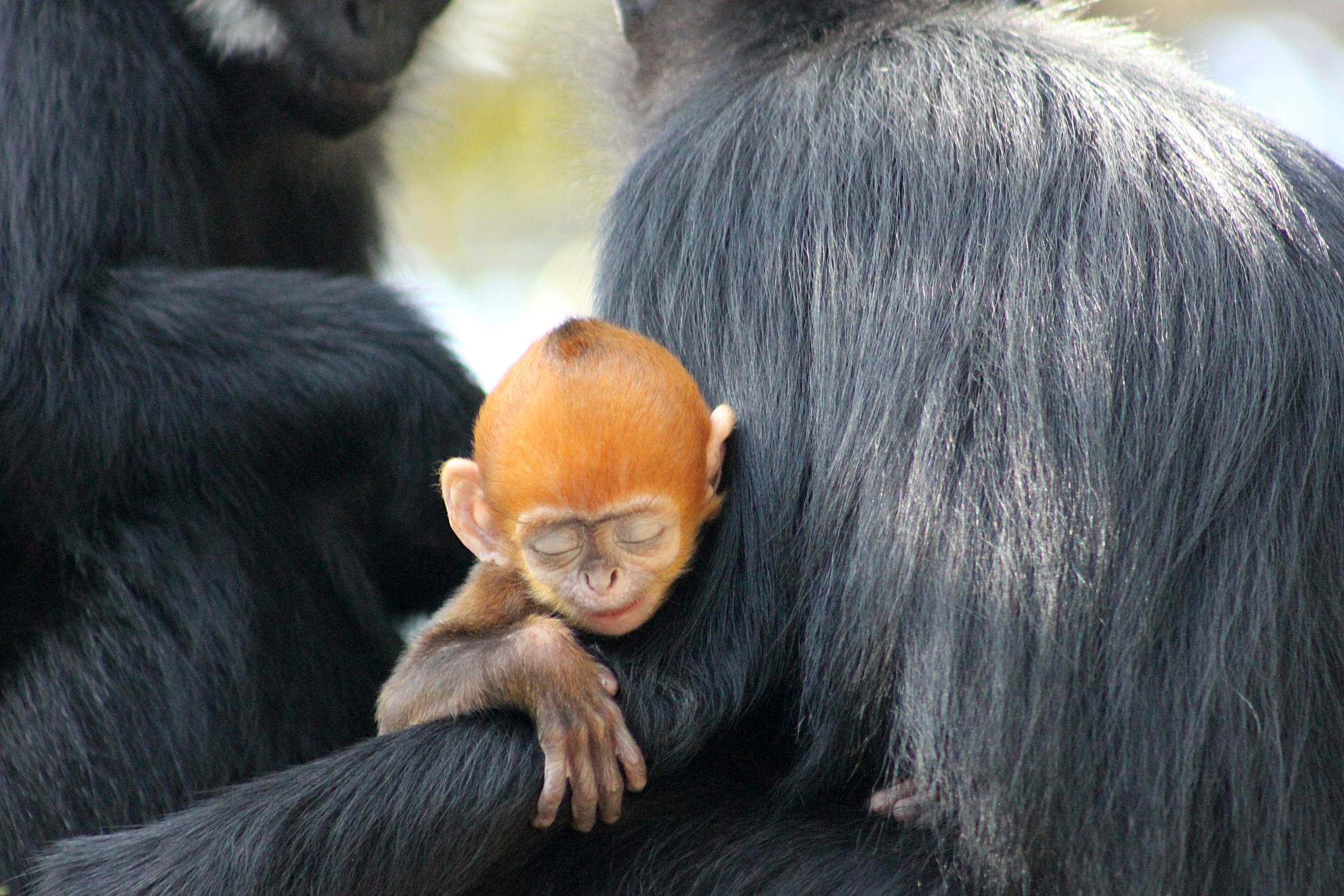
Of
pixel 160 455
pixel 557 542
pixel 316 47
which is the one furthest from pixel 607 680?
pixel 316 47

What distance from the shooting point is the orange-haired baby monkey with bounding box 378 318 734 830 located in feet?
6.29

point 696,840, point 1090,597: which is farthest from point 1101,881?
point 696,840

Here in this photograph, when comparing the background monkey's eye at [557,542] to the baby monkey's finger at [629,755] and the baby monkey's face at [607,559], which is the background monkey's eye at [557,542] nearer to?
the baby monkey's face at [607,559]

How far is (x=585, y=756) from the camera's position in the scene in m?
1.76

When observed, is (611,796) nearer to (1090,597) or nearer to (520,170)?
(1090,597)

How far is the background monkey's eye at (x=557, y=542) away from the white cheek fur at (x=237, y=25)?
5.10 feet

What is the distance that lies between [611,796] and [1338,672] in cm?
97

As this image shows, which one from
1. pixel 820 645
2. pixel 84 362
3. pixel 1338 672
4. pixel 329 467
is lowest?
pixel 1338 672

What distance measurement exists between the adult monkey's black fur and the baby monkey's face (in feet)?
0.18

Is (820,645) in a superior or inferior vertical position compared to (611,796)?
superior

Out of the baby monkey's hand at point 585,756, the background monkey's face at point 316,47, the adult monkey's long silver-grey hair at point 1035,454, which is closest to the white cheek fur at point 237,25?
the background monkey's face at point 316,47

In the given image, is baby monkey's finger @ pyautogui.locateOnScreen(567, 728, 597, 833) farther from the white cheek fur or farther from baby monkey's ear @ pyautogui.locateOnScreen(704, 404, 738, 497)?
the white cheek fur

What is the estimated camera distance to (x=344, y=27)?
295 cm

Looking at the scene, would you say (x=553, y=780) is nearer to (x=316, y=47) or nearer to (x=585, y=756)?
(x=585, y=756)
